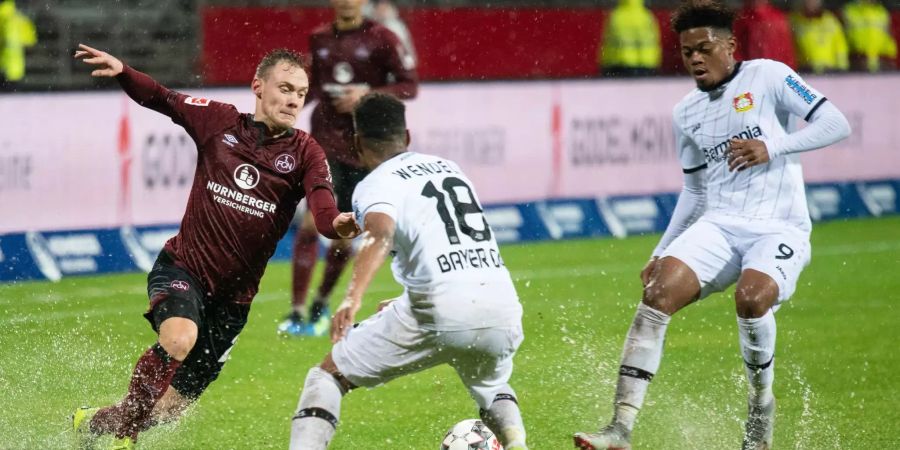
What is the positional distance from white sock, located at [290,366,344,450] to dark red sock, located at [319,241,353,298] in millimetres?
Answer: 4277

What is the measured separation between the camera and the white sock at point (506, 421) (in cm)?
554

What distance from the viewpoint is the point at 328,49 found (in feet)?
32.7

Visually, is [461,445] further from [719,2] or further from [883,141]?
[883,141]

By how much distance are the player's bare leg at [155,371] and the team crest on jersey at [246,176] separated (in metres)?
0.65

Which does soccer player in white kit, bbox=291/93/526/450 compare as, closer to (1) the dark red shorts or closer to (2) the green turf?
(1) the dark red shorts

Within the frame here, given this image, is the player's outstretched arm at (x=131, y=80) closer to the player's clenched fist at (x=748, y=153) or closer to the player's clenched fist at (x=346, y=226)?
the player's clenched fist at (x=346, y=226)

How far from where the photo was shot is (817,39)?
18.9m

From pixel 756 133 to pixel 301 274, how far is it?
402 centimetres

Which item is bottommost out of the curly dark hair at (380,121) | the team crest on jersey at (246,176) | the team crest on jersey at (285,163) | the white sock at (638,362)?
the white sock at (638,362)

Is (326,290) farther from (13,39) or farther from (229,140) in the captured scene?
(13,39)

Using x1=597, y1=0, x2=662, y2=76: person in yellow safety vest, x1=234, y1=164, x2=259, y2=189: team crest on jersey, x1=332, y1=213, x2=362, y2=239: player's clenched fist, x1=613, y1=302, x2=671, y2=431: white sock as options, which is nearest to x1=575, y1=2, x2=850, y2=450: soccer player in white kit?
x1=613, y1=302, x2=671, y2=431: white sock

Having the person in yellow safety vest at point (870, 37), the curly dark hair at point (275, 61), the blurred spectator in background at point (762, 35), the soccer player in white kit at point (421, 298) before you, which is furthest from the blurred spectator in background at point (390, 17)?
the soccer player in white kit at point (421, 298)

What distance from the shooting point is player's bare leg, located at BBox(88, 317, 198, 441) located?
5.73 m

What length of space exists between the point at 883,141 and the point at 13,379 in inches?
432
